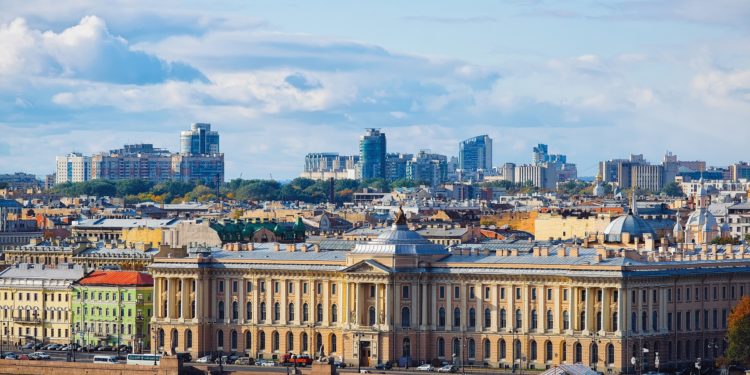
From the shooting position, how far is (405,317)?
308 feet

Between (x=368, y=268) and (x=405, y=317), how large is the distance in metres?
2.41

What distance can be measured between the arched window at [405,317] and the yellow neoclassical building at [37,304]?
63.9ft

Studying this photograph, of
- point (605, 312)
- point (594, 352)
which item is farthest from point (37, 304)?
point (605, 312)

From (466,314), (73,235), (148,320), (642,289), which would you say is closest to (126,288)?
(148,320)

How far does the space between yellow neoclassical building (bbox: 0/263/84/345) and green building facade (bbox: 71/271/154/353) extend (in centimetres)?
93

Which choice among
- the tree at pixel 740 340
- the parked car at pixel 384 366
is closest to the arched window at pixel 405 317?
the parked car at pixel 384 366

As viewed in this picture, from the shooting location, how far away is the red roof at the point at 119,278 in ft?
346

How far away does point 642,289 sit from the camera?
8988 cm

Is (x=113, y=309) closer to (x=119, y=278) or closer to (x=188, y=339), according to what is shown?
(x=119, y=278)

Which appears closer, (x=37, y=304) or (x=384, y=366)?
(x=384, y=366)

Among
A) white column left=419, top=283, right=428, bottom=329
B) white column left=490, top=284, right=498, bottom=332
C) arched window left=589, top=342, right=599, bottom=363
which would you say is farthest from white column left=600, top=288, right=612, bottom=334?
white column left=419, top=283, right=428, bottom=329

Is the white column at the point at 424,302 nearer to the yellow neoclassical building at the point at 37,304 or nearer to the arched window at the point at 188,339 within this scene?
the arched window at the point at 188,339

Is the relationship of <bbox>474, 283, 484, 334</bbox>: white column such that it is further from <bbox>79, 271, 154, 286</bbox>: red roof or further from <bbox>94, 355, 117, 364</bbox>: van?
<bbox>79, 271, 154, 286</bbox>: red roof

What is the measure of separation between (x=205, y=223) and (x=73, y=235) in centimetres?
2265
